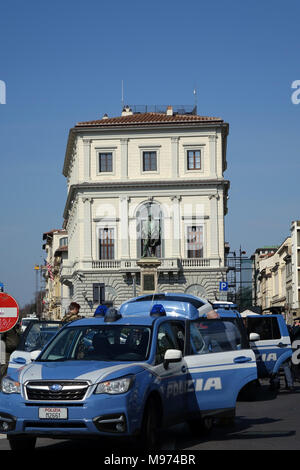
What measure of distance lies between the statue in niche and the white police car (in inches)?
2427

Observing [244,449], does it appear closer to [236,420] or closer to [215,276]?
[236,420]

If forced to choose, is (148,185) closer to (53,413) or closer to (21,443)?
(21,443)

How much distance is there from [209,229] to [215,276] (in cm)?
407

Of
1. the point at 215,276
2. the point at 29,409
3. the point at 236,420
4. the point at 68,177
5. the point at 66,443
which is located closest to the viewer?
the point at 29,409

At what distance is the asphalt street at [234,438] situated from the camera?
11312 mm

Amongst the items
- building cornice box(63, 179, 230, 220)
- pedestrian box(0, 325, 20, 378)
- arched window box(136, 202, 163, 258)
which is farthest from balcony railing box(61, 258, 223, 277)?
pedestrian box(0, 325, 20, 378)

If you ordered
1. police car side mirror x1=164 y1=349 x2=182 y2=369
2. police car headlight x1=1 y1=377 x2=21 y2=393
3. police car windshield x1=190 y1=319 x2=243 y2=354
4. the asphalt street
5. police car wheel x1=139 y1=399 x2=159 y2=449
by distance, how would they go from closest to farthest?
police car wheel x1=139 y1=399 x2=159 y2=449, police car headlight x1=1 y1=377 x2=21 y2=393, police car side mirror x1=164 y1=349 x2=182 y2=369, the asphalt street, police car windshield x1=190 y1=319 x2=243 y2=354

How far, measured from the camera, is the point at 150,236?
75.1m

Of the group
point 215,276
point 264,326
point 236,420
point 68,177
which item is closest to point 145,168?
point 215,276

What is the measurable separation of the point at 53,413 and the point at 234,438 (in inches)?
126

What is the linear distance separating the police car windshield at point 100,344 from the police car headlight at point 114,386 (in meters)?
0.83

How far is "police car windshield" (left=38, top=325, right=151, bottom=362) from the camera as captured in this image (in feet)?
36.8

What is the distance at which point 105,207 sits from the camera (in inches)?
3113

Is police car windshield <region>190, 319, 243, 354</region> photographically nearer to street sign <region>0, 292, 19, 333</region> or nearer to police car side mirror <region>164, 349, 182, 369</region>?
police car side mirror <region>164, 349, 182, 369</region>
